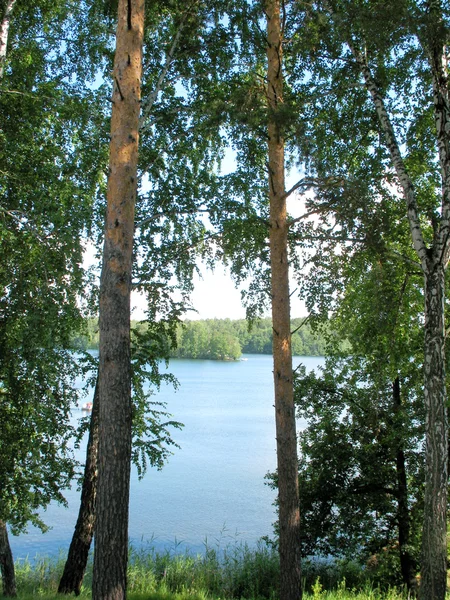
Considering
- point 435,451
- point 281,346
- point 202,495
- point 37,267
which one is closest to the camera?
point 435,451

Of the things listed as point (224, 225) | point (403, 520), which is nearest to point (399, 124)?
point (224, 225)

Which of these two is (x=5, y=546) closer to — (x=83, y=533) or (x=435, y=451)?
(x=83, y=533)

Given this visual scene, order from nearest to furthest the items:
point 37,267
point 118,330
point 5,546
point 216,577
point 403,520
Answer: point 118,330, point 37,267, point 5,546, point 216,577, point 403,520

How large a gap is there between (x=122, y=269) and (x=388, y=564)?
25.2 ft

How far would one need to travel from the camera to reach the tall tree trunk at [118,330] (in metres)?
3.98

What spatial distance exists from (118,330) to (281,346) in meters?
2.19

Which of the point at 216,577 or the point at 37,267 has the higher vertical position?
the point at 37,267

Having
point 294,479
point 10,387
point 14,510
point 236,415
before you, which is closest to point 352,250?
point 294,479

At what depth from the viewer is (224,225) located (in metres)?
6.78

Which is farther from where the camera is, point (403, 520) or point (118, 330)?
point (403, 520)

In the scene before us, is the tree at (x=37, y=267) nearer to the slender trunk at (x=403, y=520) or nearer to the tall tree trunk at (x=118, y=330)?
the tall tree trunk at (x=118, y=330)

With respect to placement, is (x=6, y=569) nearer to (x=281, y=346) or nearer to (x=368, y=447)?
(x=281, y=346)

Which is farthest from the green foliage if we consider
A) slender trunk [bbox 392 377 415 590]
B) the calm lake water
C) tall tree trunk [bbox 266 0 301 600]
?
slender trunk [bbox 392 377 415 590]

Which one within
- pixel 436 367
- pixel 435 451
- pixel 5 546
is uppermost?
pixel 436 367
